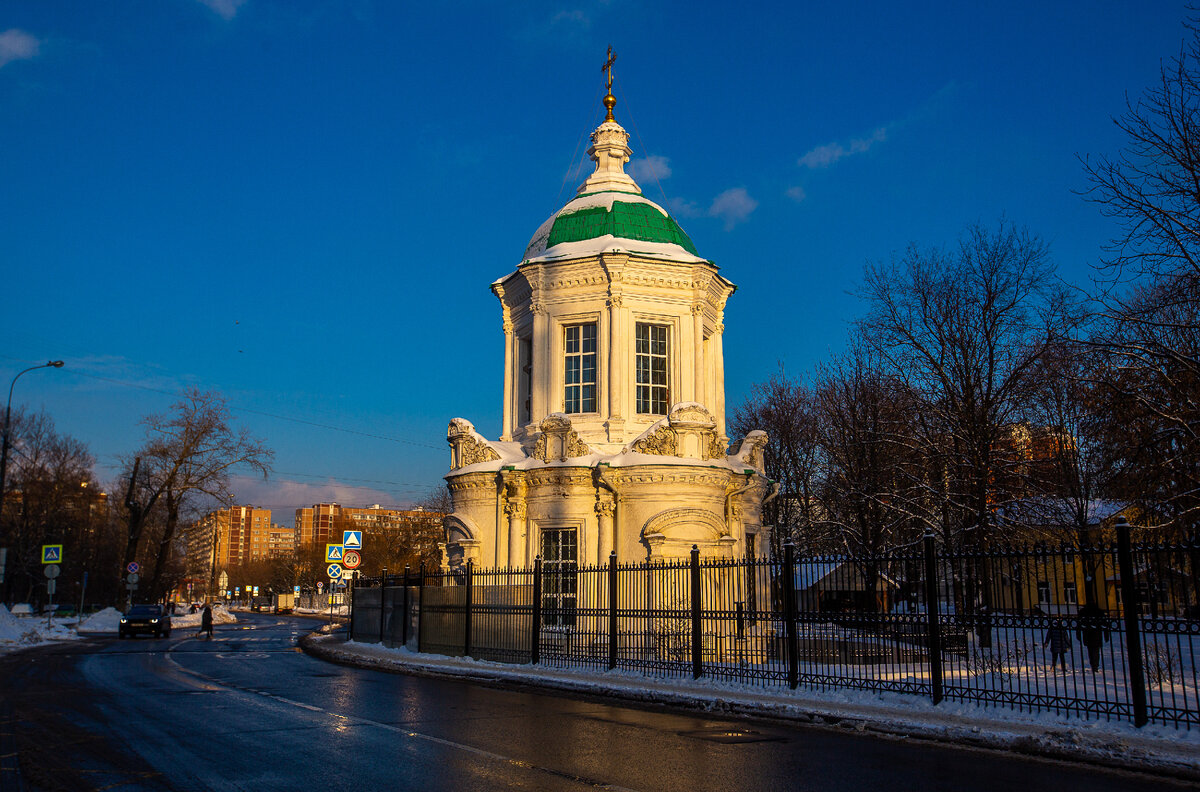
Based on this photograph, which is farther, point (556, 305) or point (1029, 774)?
point (556, 305)


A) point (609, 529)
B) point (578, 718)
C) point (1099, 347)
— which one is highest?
point (1099, 347)

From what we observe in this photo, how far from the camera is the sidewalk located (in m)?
8.91

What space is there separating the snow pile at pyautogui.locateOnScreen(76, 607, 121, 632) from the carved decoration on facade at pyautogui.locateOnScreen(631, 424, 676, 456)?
34.7 m

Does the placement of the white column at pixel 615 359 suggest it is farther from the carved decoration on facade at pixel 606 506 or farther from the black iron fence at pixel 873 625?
the black iron fence at pixel 873 625

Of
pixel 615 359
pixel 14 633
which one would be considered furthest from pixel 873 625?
pixel 14 633

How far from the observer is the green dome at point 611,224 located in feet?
90.0

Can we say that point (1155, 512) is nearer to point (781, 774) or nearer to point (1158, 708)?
point (1158, 708)

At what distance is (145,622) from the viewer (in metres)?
36.8

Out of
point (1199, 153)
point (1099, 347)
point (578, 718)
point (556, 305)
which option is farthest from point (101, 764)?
point (556, 305)

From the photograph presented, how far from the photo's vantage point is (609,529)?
23859 mm

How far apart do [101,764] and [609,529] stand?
1617 cm

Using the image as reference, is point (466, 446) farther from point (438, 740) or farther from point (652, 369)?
point (438, 740)

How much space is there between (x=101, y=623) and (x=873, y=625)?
45803mm

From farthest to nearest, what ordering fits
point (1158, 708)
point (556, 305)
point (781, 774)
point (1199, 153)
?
point (556, 305) → point (1199, 153) → point (1158, 708) → point (781, 774)
